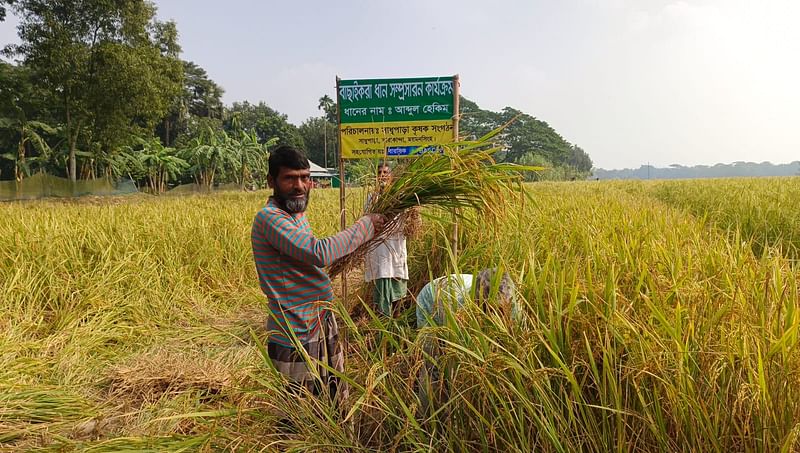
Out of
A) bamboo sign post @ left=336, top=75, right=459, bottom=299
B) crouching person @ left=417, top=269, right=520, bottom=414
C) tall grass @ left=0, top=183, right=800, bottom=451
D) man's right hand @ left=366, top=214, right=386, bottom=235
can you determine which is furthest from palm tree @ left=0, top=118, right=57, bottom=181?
crouching person @ left=417, top=269, right=520, bottom=414

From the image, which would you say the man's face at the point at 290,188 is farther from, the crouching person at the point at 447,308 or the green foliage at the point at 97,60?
the green foliage at the point at 97,60

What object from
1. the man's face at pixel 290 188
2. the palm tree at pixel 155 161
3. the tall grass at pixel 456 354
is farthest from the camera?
the palm tree at pixel 155 161

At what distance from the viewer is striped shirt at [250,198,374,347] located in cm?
149

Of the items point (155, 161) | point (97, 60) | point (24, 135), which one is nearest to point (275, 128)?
point (155, 161)

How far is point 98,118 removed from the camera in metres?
15.0

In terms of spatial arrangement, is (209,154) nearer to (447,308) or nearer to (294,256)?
(294,256)

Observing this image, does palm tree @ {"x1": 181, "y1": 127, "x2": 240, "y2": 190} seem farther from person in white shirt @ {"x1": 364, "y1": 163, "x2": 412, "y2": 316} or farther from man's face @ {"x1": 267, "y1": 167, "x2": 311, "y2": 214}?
man's face @ {"x1": 267, "y1": 167, "x2": 311, "y2": 214}

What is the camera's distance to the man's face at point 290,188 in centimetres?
161

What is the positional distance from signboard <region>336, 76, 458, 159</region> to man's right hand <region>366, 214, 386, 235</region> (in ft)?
4.62

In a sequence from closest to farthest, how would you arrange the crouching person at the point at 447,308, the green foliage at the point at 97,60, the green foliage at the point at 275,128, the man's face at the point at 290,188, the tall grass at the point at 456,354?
the tall grass at the point at 456,354, the crouching person at the point at 447,308, the man's face at the point at 290,188, the green foliage at the point at 97,60, the green foliage at the point at 275,128

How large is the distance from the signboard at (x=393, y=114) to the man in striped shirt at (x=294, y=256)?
1485 millimetres

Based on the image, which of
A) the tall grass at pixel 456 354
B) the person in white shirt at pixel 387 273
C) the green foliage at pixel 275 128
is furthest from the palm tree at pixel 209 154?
the person in white shirt at pixel 387 273

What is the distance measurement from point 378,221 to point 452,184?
1.14ft

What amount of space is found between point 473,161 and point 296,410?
1.15m
